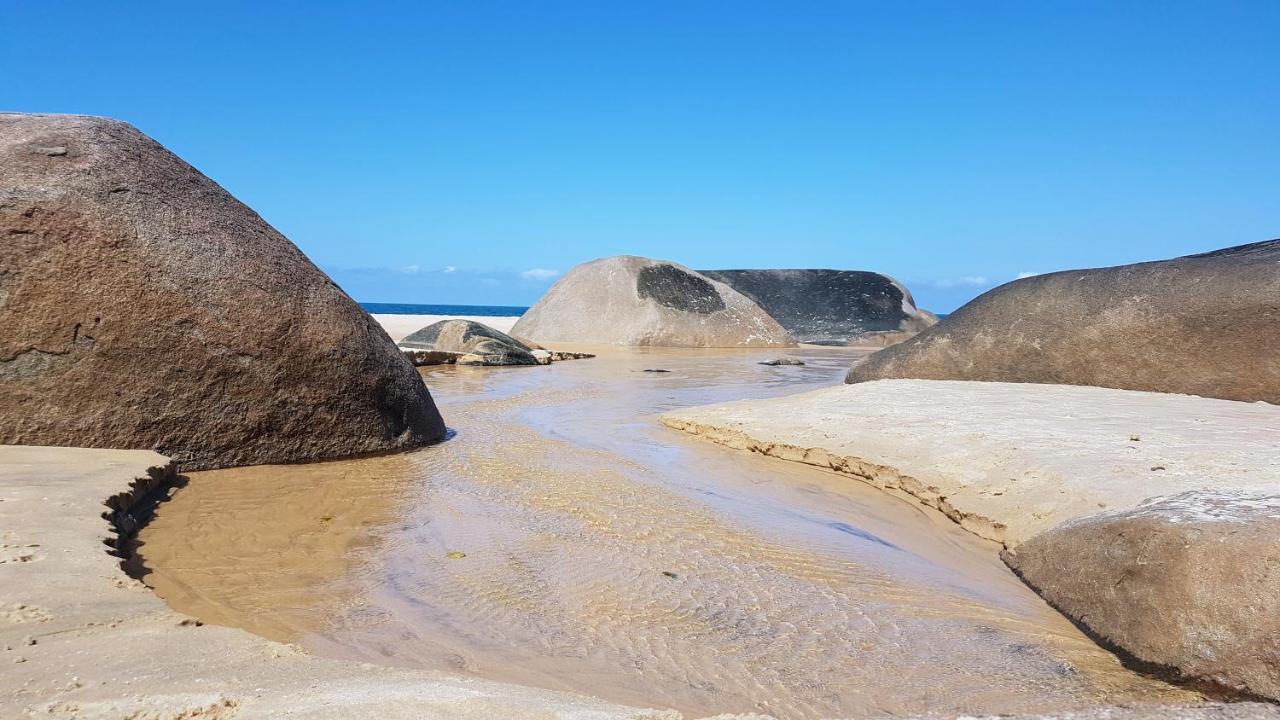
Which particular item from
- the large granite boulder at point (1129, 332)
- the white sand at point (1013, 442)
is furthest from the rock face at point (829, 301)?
the white sand at point (1013, 442)

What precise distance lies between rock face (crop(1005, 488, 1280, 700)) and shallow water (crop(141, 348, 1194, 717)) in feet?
0.44

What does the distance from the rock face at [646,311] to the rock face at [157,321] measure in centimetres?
1538

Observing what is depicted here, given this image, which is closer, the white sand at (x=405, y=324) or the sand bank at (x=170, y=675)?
the sand bank at (x=170, y=675)

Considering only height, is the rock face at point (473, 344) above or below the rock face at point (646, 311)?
below

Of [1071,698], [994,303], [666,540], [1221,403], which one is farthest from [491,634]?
[994,303]

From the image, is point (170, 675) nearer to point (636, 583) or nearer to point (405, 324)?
point (636, 583)

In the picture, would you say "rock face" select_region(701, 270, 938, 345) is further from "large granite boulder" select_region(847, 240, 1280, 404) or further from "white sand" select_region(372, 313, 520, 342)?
"large granite boulder" select_region(847, 240, 1280, 404)

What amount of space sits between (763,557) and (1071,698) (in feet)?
4.60

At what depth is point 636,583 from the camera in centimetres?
328

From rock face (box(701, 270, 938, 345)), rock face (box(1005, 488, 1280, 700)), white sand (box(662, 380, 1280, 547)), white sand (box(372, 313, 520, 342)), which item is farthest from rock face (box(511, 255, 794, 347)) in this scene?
rock face (box(1005, 488, 1280, 700))

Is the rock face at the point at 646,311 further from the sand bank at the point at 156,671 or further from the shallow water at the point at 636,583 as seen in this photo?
the sand bank at the point at 156,671

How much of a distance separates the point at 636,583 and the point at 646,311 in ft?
58.6

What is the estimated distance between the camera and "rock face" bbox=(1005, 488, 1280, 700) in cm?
262

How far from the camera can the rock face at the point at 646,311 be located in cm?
2100
